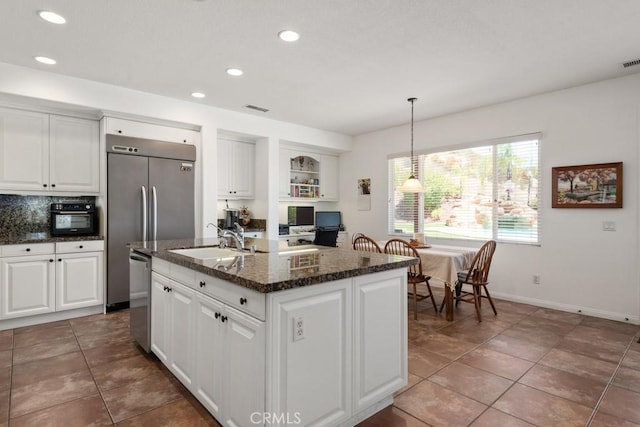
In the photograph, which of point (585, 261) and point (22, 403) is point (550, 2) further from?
point (22, 403)

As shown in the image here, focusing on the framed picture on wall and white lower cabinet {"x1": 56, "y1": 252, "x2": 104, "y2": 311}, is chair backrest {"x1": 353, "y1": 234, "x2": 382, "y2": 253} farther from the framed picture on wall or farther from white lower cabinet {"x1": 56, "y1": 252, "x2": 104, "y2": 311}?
white lower cabinet {"x1": 56, "y1": 252, "x2": 104, "y2": 311}

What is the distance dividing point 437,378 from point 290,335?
1454 mm

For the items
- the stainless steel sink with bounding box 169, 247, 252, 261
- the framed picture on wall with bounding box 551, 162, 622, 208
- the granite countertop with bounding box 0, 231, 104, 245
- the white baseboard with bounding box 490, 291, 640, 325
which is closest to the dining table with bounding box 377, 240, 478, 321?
the white baseboard with bounding box 490, 291, 640, 325

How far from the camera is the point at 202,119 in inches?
181

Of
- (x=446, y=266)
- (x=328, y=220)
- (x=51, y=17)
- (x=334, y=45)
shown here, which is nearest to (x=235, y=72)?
(x=334, y=45)

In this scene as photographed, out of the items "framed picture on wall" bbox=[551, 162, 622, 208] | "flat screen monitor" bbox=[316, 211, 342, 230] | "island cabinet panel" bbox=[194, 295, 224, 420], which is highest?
"framed picture on wall" bbox=[551, 162, 622, 208]

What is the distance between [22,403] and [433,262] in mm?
3555

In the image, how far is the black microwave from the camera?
12.4 ft

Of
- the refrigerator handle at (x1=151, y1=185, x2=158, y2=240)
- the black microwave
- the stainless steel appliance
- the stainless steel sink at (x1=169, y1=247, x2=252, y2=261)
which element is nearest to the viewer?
the stainless steel sink at (x1=169, y1=247, x2=252, y2=261)

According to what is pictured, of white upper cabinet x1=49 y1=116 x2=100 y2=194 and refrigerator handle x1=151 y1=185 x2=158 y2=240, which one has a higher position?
white upper cabinet x1=49 y1=116 x2=100 y2=194

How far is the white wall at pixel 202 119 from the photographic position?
11.3ft

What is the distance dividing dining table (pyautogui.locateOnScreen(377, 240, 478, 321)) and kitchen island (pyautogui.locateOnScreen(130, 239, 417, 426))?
1.75 metres

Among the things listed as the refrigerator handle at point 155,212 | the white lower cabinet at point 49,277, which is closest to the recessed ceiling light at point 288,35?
the refrigerator handle at point 155,212

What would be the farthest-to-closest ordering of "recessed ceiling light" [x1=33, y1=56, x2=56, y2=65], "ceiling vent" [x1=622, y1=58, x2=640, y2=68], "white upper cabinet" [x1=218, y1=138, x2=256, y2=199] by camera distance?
"white upper cabinet" [x1=218, y1=138, x2=256, y2=199] < "ceiling vent" [x1=622, y1=58, x2=640, y2=68] < "recessed ceiling light" [x1=33, y1=56, x2=56, y2=65]
